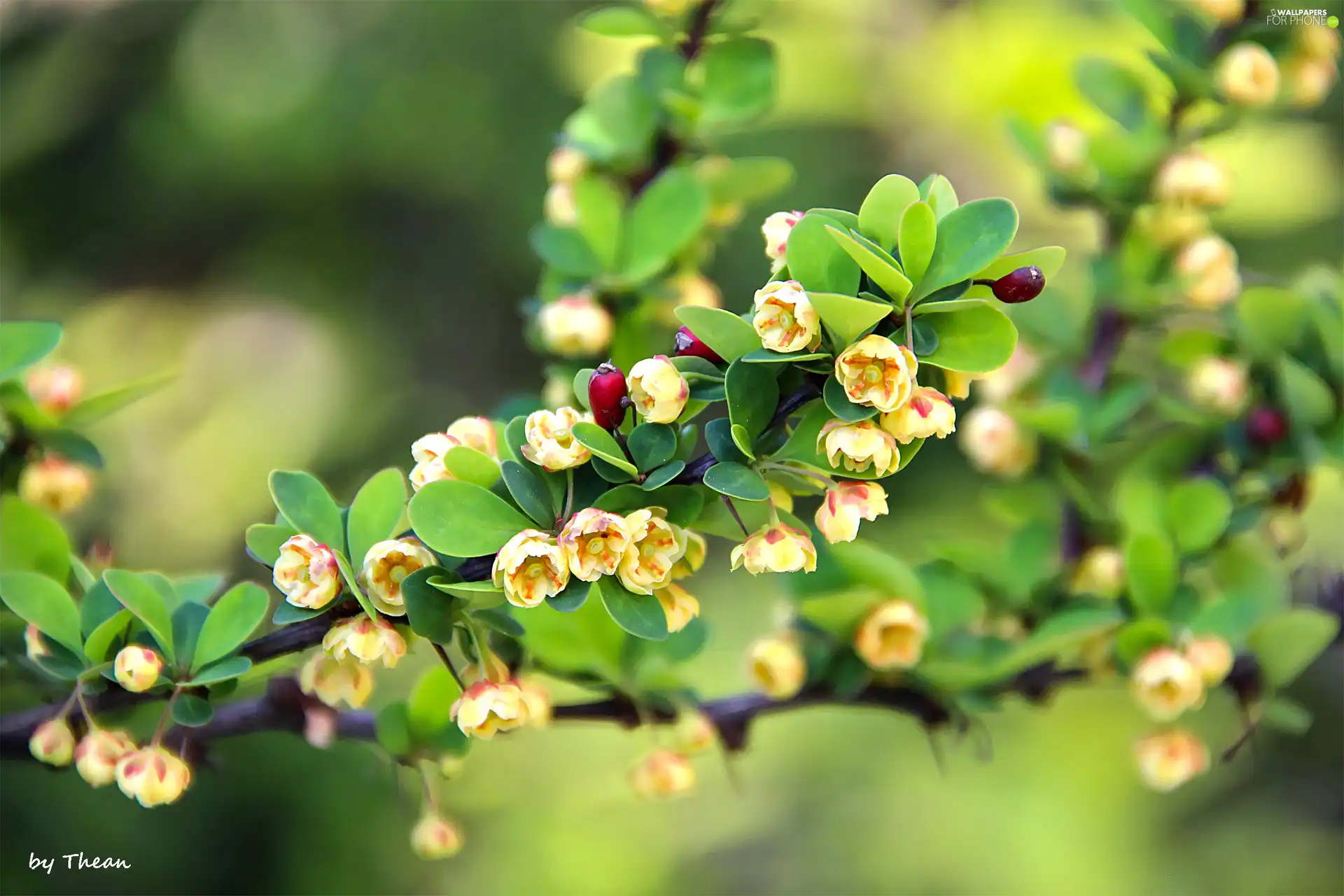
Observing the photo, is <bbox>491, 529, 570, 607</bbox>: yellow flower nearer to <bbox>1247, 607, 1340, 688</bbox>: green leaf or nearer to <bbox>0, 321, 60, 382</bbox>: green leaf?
<bbox>0, 321, 60, 382</bbox>: green leaf

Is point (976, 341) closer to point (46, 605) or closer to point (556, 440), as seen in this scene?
point (556, 440)

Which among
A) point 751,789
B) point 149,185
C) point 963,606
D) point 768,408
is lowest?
point 751,789

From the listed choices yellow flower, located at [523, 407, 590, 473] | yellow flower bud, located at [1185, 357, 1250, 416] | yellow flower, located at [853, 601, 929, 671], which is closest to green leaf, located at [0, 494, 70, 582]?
yellow flower, located at [523, 407, 590, 473]

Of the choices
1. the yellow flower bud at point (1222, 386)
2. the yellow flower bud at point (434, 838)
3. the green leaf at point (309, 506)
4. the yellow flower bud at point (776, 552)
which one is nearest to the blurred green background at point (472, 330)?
the yellow flower bud at point (1222, 386)

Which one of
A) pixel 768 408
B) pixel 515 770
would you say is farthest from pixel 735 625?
pixel 768 408

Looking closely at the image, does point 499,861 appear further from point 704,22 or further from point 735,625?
point 704,22

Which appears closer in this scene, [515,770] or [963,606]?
[963,606]

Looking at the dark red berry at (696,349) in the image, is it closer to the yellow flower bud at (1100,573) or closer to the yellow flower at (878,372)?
the yellow flower at (878,372)
